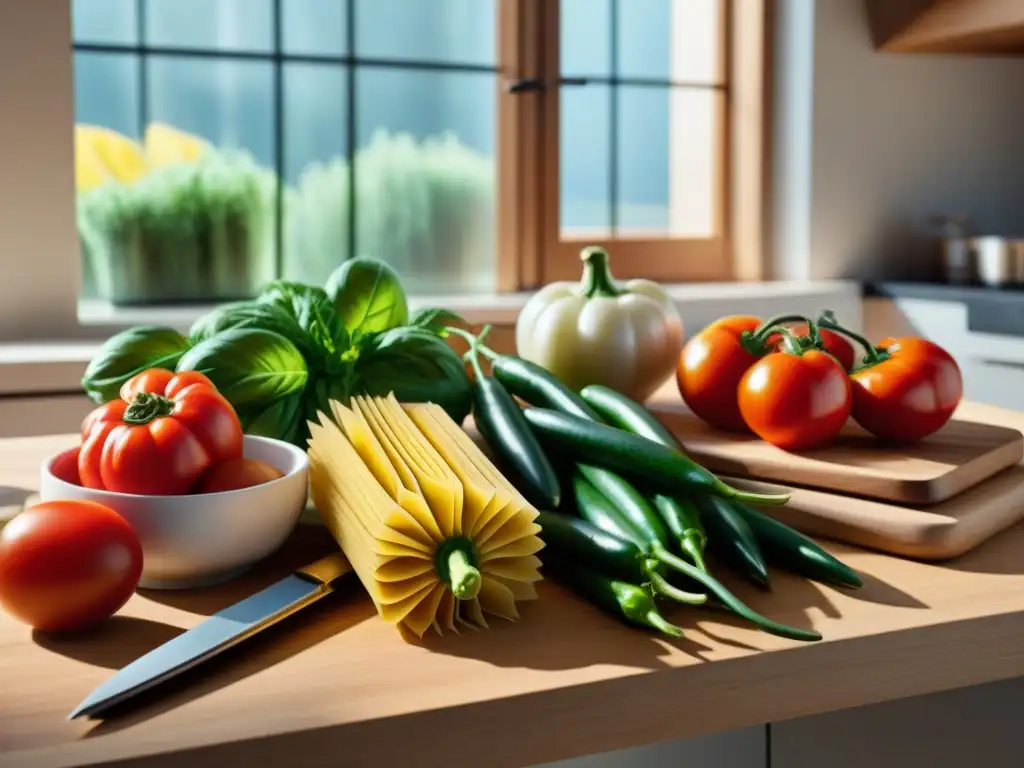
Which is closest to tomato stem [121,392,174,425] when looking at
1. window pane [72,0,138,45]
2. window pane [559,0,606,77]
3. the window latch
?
window pane [72,0,138,45]

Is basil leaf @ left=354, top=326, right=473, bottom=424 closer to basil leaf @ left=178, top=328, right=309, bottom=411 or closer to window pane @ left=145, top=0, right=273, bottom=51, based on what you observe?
basil leaf @ left=178, top=328, right=309, bottom=411

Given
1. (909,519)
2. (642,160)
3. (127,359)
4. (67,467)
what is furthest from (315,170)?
(909,519)

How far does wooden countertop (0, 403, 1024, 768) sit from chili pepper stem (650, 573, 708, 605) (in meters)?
0.02

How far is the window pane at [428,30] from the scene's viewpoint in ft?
8.91

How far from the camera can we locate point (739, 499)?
73 cm

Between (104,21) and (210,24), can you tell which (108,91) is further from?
(210,24)

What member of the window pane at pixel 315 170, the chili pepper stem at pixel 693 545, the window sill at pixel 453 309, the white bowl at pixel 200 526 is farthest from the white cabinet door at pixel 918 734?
the window pane at pixel 315 170

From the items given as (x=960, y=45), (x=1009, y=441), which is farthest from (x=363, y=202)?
(x=1009, y=441)

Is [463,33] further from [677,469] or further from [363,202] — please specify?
[677,469]

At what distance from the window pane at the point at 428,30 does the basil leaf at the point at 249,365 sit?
194cm

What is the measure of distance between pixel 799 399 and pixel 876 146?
2385 millimetres

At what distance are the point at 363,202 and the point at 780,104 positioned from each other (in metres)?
1.17

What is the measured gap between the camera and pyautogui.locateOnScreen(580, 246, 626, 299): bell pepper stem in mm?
1273

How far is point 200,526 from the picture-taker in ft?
2.33
